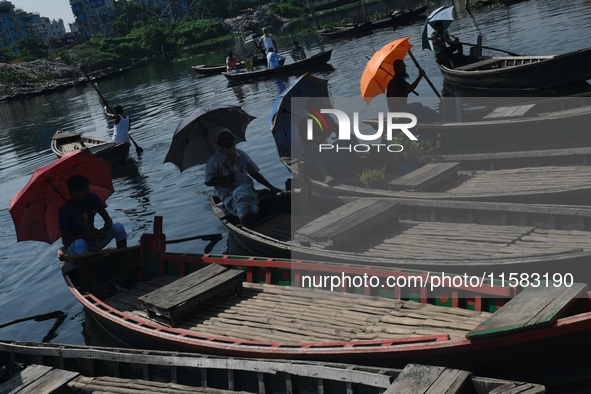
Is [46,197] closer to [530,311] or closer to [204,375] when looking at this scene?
[204,375]

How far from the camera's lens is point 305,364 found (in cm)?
685

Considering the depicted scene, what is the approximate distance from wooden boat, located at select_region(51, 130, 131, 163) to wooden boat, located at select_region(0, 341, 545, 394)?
12982 millimetres

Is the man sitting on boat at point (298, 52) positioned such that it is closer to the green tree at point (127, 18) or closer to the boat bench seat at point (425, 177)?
the boat bench seat at point (425, 177)

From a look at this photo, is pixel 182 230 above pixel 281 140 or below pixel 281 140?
below

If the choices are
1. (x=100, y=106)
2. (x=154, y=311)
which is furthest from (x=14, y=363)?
(x=100, y=106)

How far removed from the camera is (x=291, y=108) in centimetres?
1367

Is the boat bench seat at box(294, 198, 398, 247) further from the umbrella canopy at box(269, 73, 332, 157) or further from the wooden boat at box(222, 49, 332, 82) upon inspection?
the wooden boat at box(222, 49, 332, 82)

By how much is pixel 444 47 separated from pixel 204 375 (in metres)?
18.1

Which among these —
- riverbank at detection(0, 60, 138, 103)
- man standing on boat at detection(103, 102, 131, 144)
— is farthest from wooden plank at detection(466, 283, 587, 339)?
riverbank at detection(0, 60, 138, 103)

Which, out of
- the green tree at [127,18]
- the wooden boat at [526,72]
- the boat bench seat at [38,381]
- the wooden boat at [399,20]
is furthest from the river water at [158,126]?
the green tree at [127,18]

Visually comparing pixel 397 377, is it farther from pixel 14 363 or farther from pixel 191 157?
pixel 191 157

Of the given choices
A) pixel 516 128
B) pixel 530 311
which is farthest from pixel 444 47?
pixel 530 311

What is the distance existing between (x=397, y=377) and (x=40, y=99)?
203ft

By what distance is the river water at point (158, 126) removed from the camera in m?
14.6
